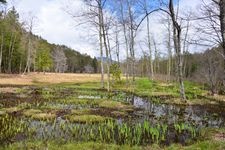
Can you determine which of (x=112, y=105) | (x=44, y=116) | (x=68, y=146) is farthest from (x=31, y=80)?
(x=68, y=146)

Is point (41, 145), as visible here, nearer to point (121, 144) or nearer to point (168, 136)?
point (121, 144)

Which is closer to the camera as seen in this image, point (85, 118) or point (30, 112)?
point (85, 118)

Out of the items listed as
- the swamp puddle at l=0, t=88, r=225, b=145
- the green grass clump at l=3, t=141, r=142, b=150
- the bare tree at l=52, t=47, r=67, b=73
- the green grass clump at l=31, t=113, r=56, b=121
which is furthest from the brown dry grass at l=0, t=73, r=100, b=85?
the bare tree at l=52, t=47, r=67, b=73

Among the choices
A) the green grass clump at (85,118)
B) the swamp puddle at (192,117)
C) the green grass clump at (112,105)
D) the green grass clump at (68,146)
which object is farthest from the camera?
the green grass clump at (112,105)

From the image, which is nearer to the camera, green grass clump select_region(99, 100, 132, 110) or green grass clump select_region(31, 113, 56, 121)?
green grass clump select_region(31, 113, 56, 121)

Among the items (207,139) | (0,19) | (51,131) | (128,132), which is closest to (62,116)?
(51,131)

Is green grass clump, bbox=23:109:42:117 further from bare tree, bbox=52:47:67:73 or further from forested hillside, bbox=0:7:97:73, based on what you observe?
bare tree, bbox=52:47:67:73

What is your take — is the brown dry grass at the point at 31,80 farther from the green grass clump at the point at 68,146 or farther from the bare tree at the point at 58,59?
the bare tree at the point at 58,59

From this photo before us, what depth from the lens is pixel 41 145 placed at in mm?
10828

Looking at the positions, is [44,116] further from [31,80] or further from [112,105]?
[31,80]

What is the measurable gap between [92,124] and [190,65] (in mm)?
94141

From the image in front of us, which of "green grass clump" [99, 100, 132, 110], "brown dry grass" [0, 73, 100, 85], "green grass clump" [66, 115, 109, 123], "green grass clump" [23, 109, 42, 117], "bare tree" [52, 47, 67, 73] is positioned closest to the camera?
"green grass clump" [66, 115, 109, 123]

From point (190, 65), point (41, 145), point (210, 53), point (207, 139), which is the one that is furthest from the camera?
point (190, 65)

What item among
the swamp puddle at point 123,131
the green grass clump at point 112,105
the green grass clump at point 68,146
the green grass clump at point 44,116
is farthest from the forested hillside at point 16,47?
the green grass clump at point 68,146
